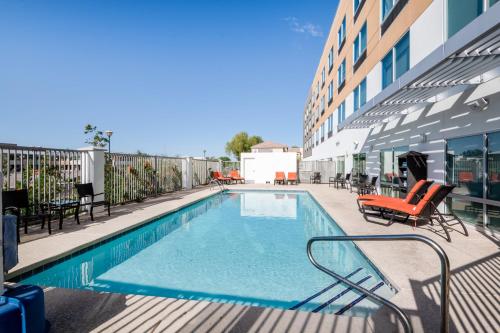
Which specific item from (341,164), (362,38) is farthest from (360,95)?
(341,164)

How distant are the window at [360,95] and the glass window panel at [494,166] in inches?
331

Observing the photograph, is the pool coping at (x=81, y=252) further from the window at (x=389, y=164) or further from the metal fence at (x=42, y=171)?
the window at (x=389, y=164)

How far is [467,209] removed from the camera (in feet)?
20.9

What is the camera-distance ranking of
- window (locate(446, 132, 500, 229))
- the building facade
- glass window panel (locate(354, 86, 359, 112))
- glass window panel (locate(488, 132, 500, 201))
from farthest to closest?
glass window panel (locate(354, 86, 359, 112)) → window (locate(446, 132, 500, 229)) → glass window panel (locate(488, 132, 500, 201)) → the building facade

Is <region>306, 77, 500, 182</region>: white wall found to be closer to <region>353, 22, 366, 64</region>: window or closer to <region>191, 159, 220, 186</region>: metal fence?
<region>353, 22, 366, 64</region>: window

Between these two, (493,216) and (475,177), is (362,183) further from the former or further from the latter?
(493,216)

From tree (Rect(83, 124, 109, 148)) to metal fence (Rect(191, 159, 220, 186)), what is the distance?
22.2 metres

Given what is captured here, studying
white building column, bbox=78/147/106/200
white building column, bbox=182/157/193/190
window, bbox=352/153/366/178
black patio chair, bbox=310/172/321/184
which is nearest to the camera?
white building column, bbox=78/147/106/200

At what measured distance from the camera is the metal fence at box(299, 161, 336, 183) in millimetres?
20375

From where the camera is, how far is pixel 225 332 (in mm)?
2309

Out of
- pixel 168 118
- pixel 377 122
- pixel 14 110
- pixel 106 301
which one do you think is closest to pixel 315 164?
pixel 377 122

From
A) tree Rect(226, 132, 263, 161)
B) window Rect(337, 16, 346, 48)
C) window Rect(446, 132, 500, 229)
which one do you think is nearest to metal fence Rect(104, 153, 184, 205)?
window Rect(446, 132, 500, 229)

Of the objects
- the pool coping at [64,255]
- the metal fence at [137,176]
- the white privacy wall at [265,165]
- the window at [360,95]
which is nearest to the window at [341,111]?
the window at [360,95]

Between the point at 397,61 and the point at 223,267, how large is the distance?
383 inches
